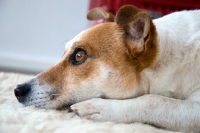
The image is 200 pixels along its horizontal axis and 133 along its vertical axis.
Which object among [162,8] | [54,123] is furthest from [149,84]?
[162,8]

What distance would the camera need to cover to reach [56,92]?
1.05m

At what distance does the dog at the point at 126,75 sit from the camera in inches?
39.4

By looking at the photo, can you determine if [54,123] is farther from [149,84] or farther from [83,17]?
[83,17]

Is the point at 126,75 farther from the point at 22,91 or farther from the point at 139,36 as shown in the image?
the point at 22,91

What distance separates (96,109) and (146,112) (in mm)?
182

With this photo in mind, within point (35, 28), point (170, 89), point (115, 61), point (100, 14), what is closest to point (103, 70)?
point (115, 61)

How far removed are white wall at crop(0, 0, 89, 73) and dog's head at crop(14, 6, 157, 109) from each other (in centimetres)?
160

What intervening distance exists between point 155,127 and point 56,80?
0.42 metres

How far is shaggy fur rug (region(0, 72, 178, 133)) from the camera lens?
2.59ft

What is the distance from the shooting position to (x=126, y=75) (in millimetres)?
1052

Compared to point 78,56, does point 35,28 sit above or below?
above

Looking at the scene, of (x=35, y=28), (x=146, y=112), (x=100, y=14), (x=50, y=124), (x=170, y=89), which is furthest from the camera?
(x=35, y=28)

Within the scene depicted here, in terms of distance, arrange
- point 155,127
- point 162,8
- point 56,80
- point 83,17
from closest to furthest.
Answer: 1. point 155,127
2. point 56,80
3. point 162,8
4. point 83,17

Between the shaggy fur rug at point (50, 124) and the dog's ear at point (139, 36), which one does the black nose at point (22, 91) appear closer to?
the shaggy fur rug at point (50, 124)
